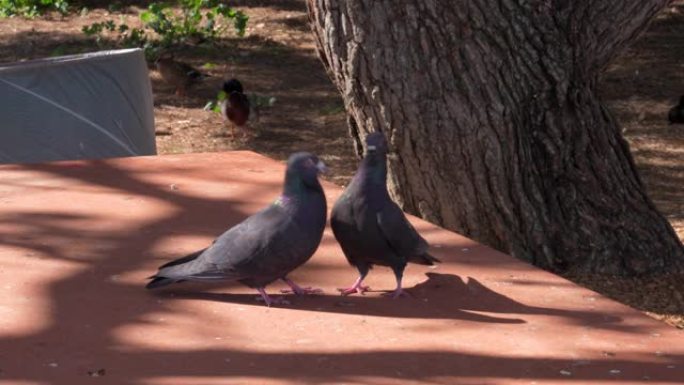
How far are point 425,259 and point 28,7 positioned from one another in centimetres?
1335

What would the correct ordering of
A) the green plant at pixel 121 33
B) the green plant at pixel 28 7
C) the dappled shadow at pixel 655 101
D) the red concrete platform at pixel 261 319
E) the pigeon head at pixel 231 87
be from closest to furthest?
the red concrete platform at pixel 261 319
the dappled shadow at pixel 655 101
the pigeon head at pixel 231 87
the green plant at pixel 121 33
the green plant at pixel 28 7

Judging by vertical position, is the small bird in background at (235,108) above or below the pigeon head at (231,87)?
below

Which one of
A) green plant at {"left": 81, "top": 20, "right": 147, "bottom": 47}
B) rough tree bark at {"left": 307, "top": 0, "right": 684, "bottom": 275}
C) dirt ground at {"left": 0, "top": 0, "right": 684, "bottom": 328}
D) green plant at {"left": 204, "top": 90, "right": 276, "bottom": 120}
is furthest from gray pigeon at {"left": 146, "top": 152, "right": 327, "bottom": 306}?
green plant at {"left": 81, "top": 20, "right": 147, "bottom": 47}

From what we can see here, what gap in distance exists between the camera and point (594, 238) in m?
6.08

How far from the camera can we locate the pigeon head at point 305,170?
130 inches

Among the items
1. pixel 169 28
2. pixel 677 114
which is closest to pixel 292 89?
pixel 169 28

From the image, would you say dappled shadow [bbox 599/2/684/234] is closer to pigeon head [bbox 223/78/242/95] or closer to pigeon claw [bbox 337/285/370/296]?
pigeon head [bbox 223/78/242/95]

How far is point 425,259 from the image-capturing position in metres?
3.63

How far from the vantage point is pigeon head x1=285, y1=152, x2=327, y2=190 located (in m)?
3.31

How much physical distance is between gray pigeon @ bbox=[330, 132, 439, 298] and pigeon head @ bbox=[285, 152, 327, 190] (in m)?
0.24

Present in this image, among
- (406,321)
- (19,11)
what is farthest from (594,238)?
(19,11)

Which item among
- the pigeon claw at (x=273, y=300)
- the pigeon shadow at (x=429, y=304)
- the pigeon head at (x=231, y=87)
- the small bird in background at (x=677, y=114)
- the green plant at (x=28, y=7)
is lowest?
the small bird in background at (x=677, y=114)

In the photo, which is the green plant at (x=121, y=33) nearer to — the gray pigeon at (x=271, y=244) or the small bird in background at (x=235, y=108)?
the small bird in background at (x=235, y=108)

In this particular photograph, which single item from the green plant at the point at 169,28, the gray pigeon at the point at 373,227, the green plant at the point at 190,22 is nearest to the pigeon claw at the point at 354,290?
the gray pigeon at the point at 373,227
